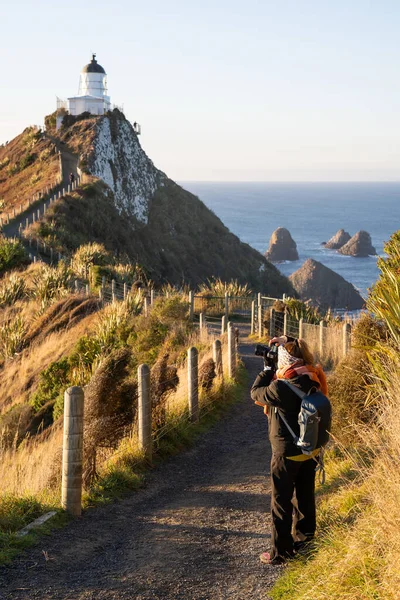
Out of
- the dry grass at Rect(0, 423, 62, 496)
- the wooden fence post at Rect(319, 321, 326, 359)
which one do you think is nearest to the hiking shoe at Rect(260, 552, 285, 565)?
the dry grass at Rect(0, 423, 62, 496)

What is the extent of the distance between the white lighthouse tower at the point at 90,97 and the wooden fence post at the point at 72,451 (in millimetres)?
74444

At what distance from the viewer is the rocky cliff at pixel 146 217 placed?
5816 centimetres

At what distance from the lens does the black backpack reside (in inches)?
234

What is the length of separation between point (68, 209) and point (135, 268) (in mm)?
17829

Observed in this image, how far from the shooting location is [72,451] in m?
7.63

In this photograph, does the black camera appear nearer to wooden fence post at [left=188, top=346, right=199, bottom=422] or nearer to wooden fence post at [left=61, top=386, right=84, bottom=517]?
wooden fence post at [left=61, top=386, right=84, bottom=517]

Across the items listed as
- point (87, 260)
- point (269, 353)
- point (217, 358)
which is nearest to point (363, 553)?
point (269, 353)

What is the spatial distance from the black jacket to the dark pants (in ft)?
0.34

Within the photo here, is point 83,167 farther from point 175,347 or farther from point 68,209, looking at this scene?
point 175,347

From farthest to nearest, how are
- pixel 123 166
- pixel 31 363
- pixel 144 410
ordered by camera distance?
pixel 123 166, pixel 31 363, pixel 144 410

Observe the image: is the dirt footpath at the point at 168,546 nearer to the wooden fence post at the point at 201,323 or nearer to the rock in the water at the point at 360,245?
the wooden fence post at the point at 201,323

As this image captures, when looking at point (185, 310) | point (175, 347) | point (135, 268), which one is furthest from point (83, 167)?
point (175, 347)

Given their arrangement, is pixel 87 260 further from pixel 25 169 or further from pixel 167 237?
pixel 167 237

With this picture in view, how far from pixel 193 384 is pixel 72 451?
4.11 m
